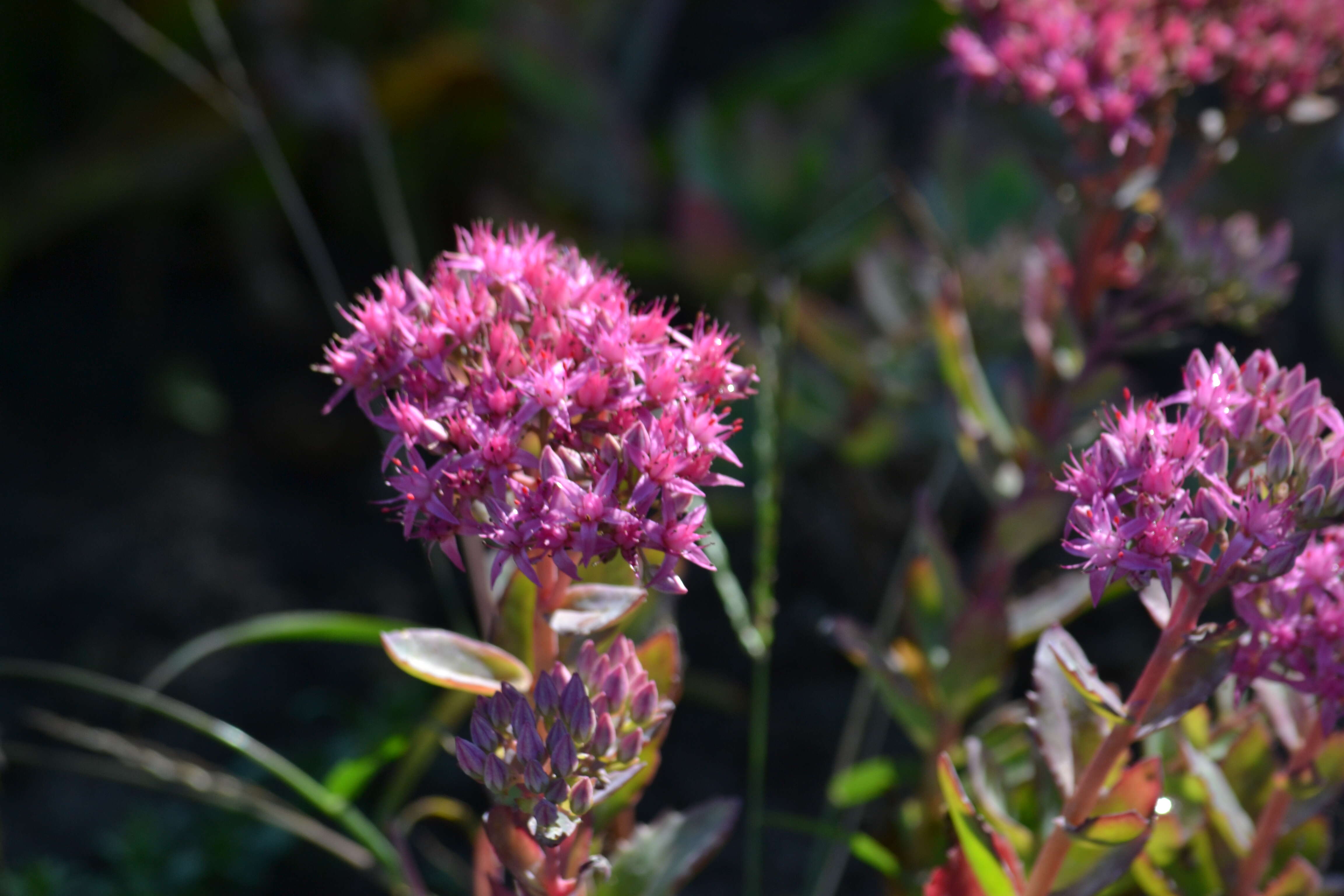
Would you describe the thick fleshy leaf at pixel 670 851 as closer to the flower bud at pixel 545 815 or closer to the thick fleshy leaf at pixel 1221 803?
the flower bud at pixel 545 815

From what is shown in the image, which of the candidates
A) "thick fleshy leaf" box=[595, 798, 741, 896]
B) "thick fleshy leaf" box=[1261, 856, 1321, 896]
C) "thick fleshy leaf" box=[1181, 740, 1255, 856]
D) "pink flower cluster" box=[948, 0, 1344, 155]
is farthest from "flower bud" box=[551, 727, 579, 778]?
"pink flower cluster" box=[948, 0, 1344, 155]

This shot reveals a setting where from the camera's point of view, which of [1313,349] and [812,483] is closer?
[812,483]

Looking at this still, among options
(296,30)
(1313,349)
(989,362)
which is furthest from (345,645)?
(1313,349)

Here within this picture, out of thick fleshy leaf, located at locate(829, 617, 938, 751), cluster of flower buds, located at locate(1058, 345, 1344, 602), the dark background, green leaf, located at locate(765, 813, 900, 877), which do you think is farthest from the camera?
the dark background

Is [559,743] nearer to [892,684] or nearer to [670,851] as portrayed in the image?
[670,851]

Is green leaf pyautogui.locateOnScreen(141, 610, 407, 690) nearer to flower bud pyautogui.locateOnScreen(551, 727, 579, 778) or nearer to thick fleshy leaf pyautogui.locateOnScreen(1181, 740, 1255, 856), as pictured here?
flower bud pyautogui.locateOnScreen(551, 727, 579, 778)

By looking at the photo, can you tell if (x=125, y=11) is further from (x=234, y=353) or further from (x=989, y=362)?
(x=989, y=362)

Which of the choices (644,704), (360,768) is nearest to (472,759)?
(644,704)
